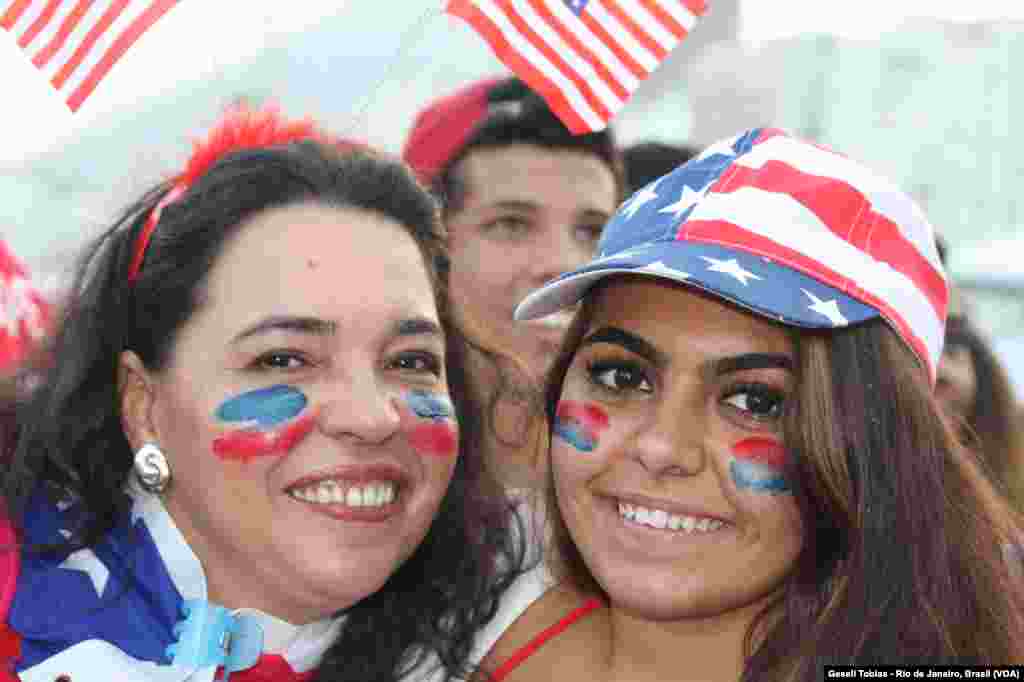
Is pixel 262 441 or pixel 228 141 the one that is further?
pixel 228 141

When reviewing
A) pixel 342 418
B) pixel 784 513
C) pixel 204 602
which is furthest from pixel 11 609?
pixel 784 513

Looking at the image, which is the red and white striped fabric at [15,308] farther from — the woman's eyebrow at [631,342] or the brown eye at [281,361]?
the woman's eyebrow at [631,342]

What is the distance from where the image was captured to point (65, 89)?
2752mm

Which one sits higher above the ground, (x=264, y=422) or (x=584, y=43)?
(x=584, y=43)

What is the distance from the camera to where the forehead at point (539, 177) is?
4094 mm

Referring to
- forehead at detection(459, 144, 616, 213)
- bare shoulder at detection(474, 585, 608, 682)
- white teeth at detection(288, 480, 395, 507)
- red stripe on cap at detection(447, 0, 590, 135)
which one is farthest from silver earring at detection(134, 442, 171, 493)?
forehead at detection(459, 144, 616, 213)

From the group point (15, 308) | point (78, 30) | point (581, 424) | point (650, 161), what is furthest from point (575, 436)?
point (650, 161)

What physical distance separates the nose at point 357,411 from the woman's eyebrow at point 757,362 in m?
0.69

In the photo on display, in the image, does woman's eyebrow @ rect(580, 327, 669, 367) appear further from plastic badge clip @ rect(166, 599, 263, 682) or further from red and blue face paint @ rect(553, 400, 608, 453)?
plastic badge clip @ rect(166, 599, 263, 682)

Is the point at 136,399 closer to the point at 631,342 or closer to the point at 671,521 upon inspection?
the point at 631,342

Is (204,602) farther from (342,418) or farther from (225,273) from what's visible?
(225,273)

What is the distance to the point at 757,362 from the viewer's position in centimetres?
211

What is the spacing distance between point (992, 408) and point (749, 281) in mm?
2922

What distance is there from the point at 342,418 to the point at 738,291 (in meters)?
0.82
